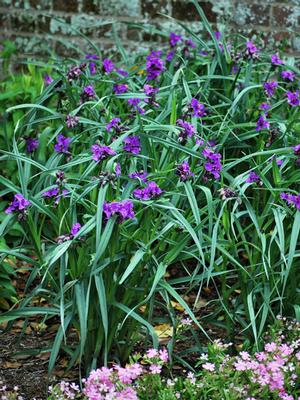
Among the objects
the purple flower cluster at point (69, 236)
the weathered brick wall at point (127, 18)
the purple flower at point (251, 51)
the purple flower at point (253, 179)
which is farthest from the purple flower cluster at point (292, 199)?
the weathered brick wall at point (127, 18)

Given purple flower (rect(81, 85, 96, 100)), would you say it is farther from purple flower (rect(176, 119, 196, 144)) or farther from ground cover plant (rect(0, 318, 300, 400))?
ground cover plant (rect(0, 318, 300, 400))

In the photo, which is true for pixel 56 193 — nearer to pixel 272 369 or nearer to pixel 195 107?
pixel 195 107

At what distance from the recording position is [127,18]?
227 inches

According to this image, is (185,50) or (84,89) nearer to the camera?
(84,89)

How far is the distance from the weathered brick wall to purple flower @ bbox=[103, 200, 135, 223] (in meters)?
3.52

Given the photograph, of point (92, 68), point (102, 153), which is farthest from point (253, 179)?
point (92, 68)

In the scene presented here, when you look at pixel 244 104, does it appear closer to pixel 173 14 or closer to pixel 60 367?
pixel 60 367

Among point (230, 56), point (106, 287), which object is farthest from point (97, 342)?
point (230, 56)

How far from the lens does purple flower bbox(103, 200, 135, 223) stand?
228 cm

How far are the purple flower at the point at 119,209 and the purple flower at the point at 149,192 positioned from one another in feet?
0.37

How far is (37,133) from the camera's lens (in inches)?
149

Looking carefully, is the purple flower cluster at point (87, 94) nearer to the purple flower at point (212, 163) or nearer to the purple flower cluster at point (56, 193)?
the purple flower cluster at point (56, 193)

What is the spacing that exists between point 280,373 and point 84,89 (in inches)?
61.9

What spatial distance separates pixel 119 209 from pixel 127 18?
3.78m
